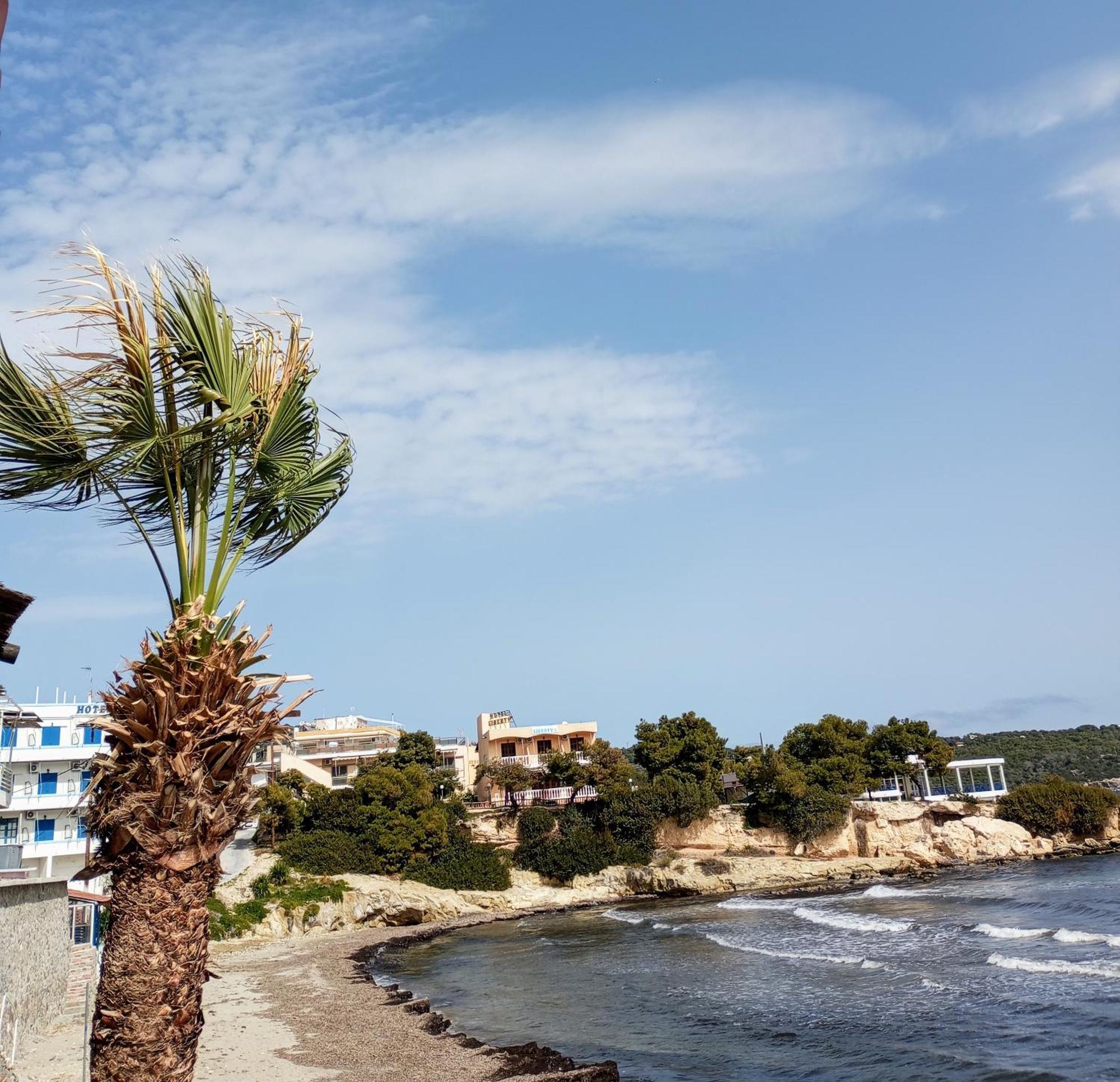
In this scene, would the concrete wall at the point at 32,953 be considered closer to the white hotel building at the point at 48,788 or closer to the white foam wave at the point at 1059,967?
the white hotel building at the point at 48,788

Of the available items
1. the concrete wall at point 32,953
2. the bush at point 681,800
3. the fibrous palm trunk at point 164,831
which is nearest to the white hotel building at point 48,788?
the concrete wall at point 32,953

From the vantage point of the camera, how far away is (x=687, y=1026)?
21438mm

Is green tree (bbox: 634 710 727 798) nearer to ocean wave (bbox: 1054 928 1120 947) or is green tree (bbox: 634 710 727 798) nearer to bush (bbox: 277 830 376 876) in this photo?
bush (bbox: 277 830 376 876)

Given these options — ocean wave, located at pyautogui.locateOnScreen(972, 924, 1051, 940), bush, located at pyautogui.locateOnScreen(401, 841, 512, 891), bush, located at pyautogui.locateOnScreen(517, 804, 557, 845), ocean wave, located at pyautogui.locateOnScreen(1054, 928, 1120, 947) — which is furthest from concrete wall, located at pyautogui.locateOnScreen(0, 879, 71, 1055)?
bush, located at pyautogui.locateOnScreen(517, 804, 557, 845)

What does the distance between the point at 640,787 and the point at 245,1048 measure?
1500 inches

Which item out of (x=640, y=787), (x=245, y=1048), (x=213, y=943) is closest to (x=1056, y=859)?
(x=640, y=787)

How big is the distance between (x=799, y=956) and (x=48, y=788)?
108ft

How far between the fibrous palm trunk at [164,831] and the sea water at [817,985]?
1354 cm

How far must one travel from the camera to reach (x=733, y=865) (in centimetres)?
5312

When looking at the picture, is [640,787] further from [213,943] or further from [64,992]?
[64,992]

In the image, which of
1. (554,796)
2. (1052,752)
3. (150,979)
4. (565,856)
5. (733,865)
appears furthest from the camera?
(1052,752)

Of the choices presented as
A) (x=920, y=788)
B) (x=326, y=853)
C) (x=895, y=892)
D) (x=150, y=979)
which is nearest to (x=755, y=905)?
(x=895, y=892)

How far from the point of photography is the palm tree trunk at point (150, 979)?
6.14 metres

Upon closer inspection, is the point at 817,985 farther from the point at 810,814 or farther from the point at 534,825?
the point at 810,814
